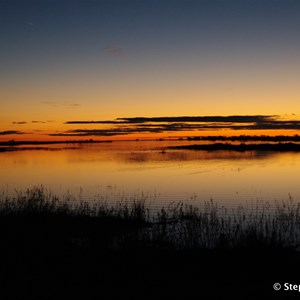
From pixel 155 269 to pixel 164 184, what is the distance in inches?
914

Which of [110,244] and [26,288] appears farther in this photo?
[110,244]

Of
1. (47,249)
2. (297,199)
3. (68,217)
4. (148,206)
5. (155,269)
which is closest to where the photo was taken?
(155,269)

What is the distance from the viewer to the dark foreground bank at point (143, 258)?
31.8 ft

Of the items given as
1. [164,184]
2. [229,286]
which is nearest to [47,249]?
[229,286]

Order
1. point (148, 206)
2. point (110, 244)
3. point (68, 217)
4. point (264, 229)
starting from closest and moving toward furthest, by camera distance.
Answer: point (110, 244)
point (264, 229)
point (68, 217)
point (148, 206)

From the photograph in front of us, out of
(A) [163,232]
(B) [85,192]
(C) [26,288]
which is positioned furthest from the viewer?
(B) [85,192]

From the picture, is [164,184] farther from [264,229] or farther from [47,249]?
[47,249]

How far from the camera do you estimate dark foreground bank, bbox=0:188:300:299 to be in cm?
970

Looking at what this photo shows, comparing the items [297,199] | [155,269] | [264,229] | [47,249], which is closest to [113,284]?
[155,269]

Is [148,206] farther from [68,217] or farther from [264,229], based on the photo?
[264,229]

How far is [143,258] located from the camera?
12125mm

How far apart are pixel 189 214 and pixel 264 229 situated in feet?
11.9

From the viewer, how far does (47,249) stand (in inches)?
508

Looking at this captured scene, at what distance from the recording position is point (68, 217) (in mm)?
19062
